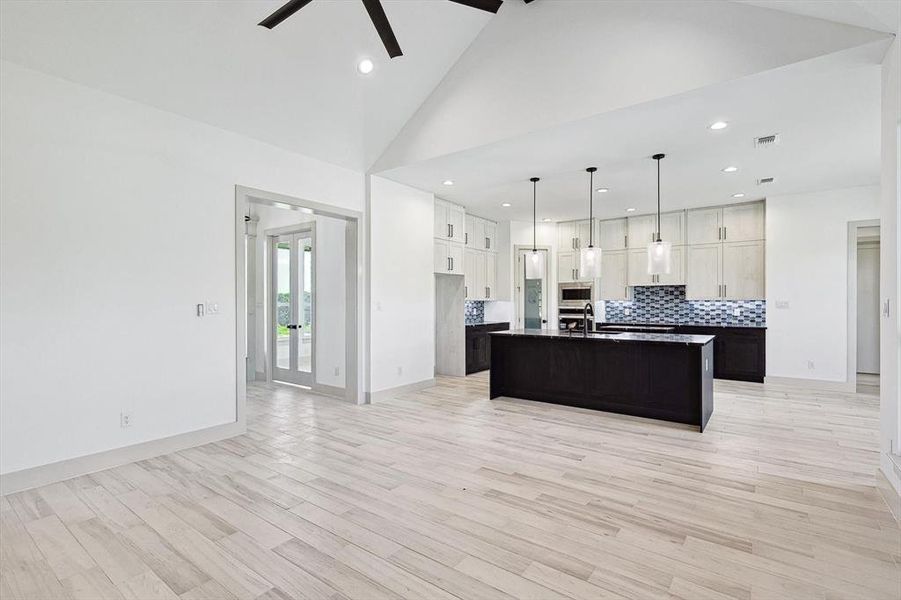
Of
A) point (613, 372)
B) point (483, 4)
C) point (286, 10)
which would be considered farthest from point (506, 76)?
point (613, 372)

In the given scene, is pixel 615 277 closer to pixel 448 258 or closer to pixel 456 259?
pixel 456 259

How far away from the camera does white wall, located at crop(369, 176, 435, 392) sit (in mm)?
5840

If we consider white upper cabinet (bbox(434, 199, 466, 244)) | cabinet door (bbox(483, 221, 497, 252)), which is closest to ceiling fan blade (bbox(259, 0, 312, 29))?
white upper cabinet (bbox(434, 199, 466, 244))

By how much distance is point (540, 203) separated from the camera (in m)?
7.43

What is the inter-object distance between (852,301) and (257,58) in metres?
8.09

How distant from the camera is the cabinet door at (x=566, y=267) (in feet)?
29.2

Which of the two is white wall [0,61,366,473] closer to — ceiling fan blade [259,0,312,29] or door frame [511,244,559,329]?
ceiling fan blade [259,0,312,29]

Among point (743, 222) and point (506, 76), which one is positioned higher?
point (506, 76)

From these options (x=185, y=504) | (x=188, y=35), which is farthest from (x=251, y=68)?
(x=185, y=504)

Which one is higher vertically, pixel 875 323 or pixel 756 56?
pixel 756 56

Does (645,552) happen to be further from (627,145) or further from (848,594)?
(627,145)

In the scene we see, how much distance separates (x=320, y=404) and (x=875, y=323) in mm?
9164

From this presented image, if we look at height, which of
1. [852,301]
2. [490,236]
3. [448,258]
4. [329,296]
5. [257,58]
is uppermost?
[257,58]

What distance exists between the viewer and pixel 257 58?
390 centimetres
